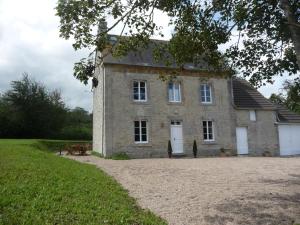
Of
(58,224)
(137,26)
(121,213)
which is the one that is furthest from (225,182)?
(58,224)

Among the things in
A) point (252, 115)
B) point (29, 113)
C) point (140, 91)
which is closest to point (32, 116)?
point (29, 113)

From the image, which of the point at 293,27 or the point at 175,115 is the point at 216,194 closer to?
the point at 293,27

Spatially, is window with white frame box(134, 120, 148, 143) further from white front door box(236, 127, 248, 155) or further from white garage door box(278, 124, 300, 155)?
white garage door box(278, 124, 300, 155)

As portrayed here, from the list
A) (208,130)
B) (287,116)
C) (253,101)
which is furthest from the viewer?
(287,116)

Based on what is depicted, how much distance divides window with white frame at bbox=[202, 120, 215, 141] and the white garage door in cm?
596

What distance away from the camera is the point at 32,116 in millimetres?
41594

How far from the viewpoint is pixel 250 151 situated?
24.3 m

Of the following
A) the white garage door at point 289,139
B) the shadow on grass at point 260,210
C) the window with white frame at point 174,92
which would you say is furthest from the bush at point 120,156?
the white garage door at point 289,139

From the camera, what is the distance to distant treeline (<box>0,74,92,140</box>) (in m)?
40.2

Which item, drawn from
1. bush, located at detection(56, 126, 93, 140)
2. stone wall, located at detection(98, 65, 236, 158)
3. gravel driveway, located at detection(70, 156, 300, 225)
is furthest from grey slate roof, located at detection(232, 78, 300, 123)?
bush, located at detection(56, 126, 93, 140)

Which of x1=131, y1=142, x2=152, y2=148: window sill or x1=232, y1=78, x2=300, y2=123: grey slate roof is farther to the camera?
x1=232, y1=78, x2=300, y2=123: grey slate roof

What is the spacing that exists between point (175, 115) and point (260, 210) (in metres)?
14.5

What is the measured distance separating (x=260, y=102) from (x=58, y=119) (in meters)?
27.8

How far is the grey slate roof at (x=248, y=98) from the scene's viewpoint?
25031 mm
